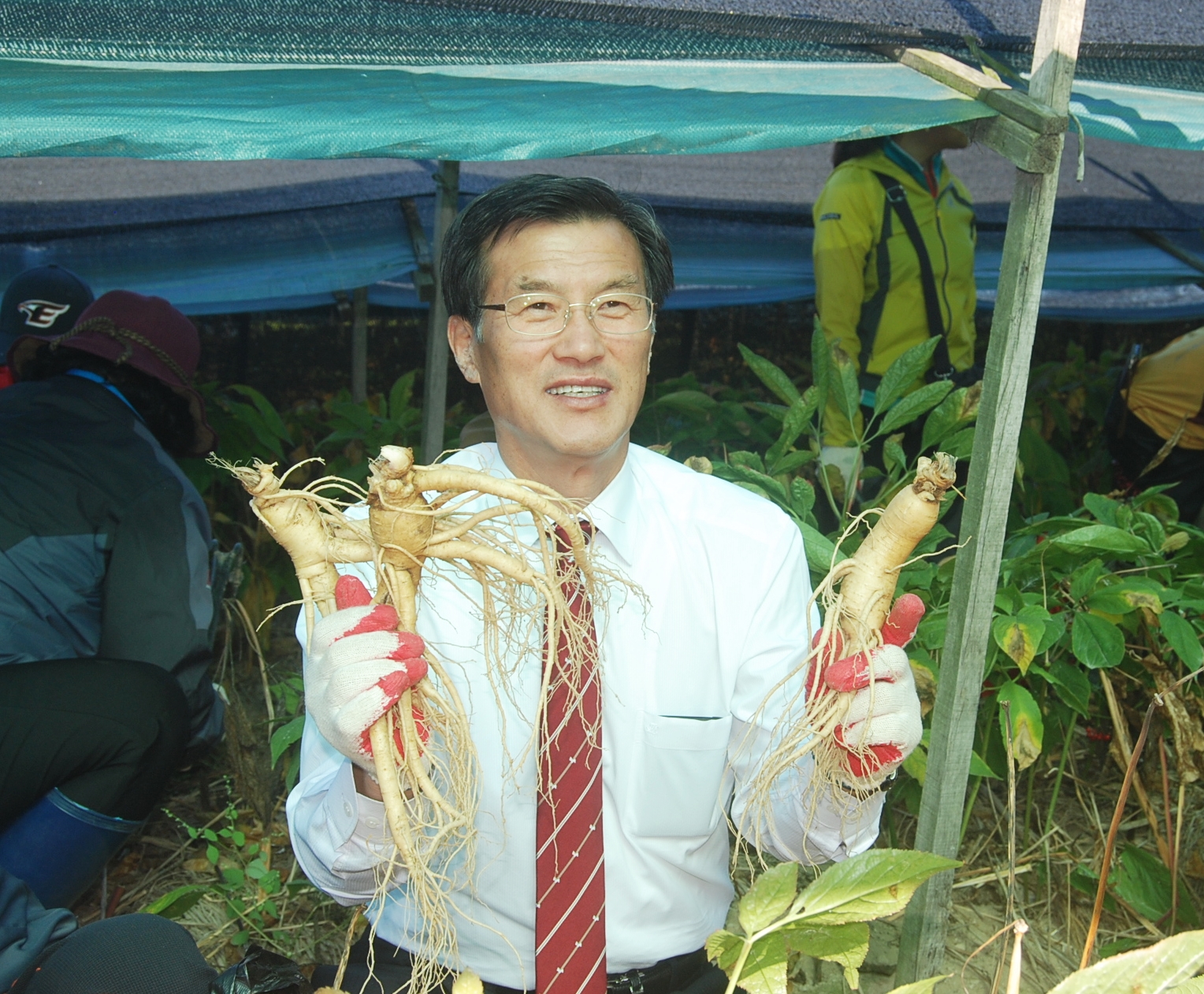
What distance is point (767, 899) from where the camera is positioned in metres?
0.85

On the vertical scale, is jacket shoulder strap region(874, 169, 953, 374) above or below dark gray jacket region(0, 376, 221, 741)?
above

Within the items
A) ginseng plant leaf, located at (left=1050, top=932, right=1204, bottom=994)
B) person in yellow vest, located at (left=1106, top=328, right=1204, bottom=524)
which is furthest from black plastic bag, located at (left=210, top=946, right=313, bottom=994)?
person in yellow vest, located at (left=1106, top=328, right=1204, bottom=524)

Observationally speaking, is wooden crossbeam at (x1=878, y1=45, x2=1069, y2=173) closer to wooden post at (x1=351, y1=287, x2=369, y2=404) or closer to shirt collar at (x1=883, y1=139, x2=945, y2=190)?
shirt collar at (x1=883, y1=139, x2=945, y2=190)

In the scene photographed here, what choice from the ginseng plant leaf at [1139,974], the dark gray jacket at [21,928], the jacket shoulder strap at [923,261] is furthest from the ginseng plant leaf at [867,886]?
the jacket shoulder strap at [923,261]

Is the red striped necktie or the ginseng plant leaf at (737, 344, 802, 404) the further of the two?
the ginseng plant leaf at (737, 344, 802, 404)

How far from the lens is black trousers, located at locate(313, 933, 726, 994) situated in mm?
1422

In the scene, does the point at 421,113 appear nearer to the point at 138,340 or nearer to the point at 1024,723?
the point at 138,340

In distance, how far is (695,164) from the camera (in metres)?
4.05

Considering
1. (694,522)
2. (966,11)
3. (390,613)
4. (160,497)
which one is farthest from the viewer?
(160,497)

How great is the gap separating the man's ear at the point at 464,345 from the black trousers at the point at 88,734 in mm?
1077

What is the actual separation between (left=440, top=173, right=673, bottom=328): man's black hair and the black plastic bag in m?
0.89

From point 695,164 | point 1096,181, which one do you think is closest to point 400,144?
point 695,164

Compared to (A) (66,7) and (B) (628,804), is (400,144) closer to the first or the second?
(A) (66,7)

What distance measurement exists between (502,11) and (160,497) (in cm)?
126
